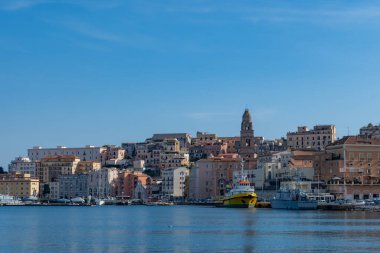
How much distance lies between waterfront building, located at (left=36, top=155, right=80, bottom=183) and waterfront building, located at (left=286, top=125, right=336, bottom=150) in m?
43.8

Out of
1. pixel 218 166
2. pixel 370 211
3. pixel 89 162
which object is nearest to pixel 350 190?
pixel 370 211

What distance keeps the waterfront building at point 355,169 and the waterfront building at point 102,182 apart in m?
54.7

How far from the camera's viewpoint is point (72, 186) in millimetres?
158375

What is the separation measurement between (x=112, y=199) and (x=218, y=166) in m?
26.7

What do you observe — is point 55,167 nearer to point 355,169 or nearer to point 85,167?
point 85,167

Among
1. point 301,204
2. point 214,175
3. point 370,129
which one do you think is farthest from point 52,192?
point 301,204

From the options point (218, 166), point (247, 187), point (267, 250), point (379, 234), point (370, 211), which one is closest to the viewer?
point (267, 250)

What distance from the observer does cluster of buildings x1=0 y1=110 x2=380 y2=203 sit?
107 m

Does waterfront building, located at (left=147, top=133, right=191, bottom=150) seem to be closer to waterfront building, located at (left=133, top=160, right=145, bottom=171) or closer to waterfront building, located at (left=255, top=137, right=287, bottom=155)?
waterfront building, located at (left=133, top=160, right=145, bottom=171)

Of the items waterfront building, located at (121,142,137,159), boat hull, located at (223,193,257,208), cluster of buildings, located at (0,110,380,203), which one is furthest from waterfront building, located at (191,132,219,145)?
boat hull, located at (223,193,257,208)

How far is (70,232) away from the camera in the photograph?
56906 mm

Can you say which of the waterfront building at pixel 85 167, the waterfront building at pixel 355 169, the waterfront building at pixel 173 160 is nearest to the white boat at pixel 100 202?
the waterfront building at pixel 85 167

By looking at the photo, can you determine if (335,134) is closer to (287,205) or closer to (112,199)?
(112,199)

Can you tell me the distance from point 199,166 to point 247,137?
36.6 feet
